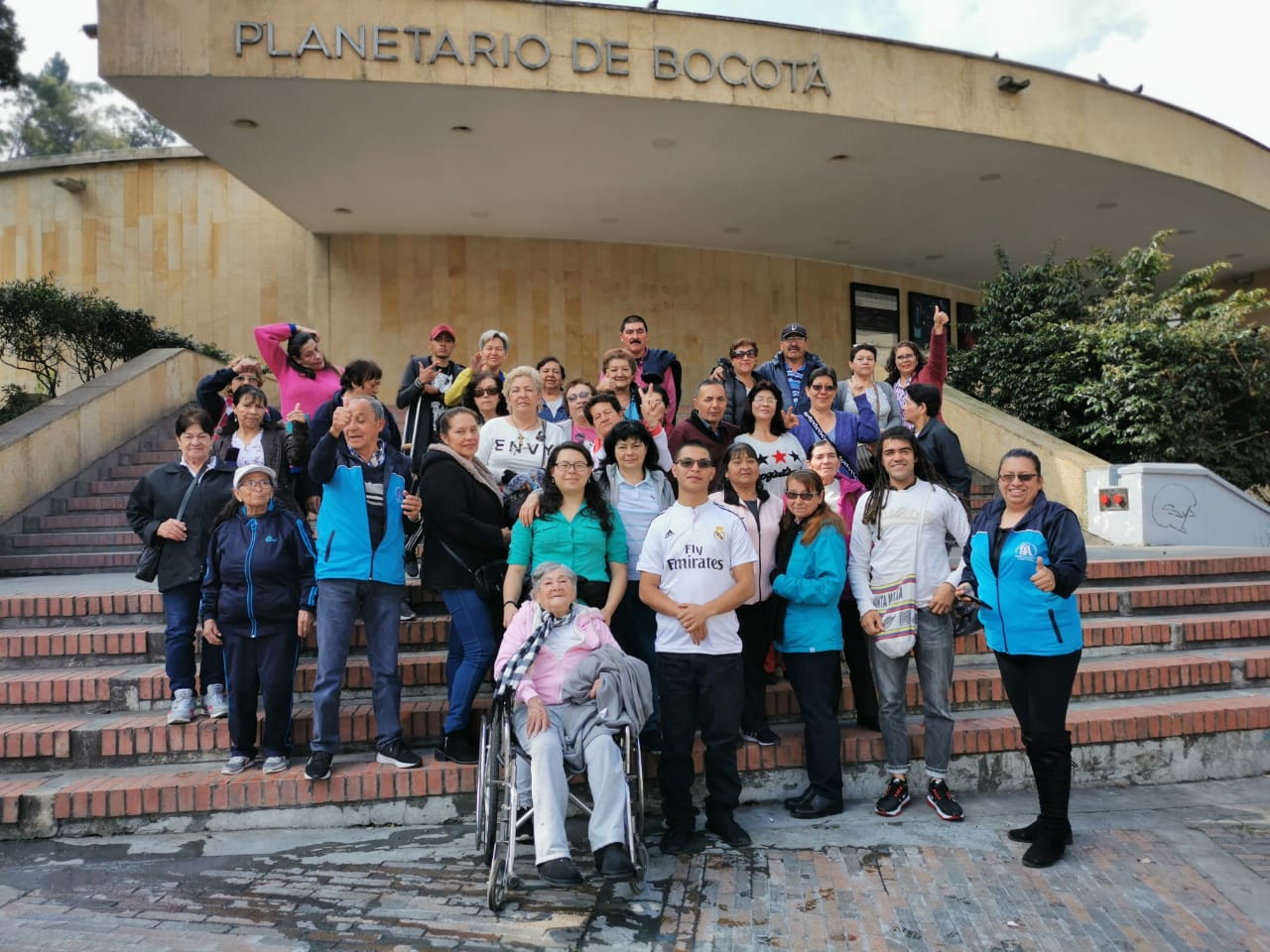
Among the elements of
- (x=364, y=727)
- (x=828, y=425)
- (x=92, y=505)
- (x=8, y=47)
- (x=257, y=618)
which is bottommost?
(x=364, y=727)

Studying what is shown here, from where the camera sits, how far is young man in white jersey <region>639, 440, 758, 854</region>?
12.6ft

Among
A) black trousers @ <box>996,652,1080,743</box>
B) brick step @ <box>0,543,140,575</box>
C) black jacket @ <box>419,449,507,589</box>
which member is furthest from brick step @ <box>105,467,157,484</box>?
black trousers @ <box>996,652,1080,743</box>

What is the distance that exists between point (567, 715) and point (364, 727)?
1354 millimetres

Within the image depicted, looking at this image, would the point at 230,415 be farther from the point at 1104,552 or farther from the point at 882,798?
the point at 1104,552

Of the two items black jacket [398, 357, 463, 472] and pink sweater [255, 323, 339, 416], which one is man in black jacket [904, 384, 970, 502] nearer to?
black jacket [398, 357, 463, 472]

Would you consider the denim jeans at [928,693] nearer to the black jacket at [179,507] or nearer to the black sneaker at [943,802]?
the black sneaker at [943,802]

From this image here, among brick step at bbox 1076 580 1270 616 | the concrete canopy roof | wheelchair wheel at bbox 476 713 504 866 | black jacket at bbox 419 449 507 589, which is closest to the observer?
wheelchair wheel at bbox 476 713 504 866

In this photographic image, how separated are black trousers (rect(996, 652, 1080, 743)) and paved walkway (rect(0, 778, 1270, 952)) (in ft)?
1.76

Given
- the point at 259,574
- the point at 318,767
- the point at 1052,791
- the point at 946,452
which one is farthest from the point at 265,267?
the point at 1052,791

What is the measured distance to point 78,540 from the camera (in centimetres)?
747

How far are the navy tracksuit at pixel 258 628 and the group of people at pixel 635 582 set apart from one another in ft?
0.04

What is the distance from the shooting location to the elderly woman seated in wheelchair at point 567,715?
10.8 ft

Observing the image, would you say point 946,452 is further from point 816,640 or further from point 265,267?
point 265,267

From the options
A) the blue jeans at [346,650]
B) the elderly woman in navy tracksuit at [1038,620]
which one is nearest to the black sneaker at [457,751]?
the blue jeans at [346,650]
